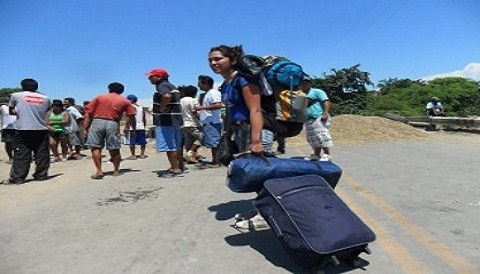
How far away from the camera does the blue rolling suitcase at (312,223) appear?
3.29 meters

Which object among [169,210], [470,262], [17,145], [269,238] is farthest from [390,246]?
[17,145]

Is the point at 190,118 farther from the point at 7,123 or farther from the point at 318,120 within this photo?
the point at 7,123

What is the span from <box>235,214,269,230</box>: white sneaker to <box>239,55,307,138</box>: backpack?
0.99m

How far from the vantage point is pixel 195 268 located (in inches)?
146

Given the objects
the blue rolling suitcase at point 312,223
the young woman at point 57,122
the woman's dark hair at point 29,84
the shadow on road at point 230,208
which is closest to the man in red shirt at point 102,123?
the woman's dark hair at point 29,84

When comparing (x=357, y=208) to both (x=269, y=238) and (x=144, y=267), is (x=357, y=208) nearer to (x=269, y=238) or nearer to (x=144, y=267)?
(x=269, y=238)

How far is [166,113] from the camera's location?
8.11 meters

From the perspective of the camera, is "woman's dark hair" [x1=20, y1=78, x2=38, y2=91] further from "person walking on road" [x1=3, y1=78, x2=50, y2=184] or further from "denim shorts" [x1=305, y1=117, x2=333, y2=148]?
"denim shorts" [x1=305, y1=117, x2=333, y2=148]

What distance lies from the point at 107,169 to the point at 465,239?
25.5 feet

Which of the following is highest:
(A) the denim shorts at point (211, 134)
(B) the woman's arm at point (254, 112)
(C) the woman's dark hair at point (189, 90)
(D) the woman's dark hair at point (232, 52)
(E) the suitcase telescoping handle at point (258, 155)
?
(D) the woman's dark hair at point (232, 52)

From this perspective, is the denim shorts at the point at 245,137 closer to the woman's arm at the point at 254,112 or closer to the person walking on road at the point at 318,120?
the woman's arm at the point at 254,112

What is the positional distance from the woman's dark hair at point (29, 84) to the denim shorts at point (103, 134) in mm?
1282

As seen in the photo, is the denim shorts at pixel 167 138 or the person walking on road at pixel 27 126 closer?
the denim shorts at pixel 167 138

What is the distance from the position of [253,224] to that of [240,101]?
1.20 meters
